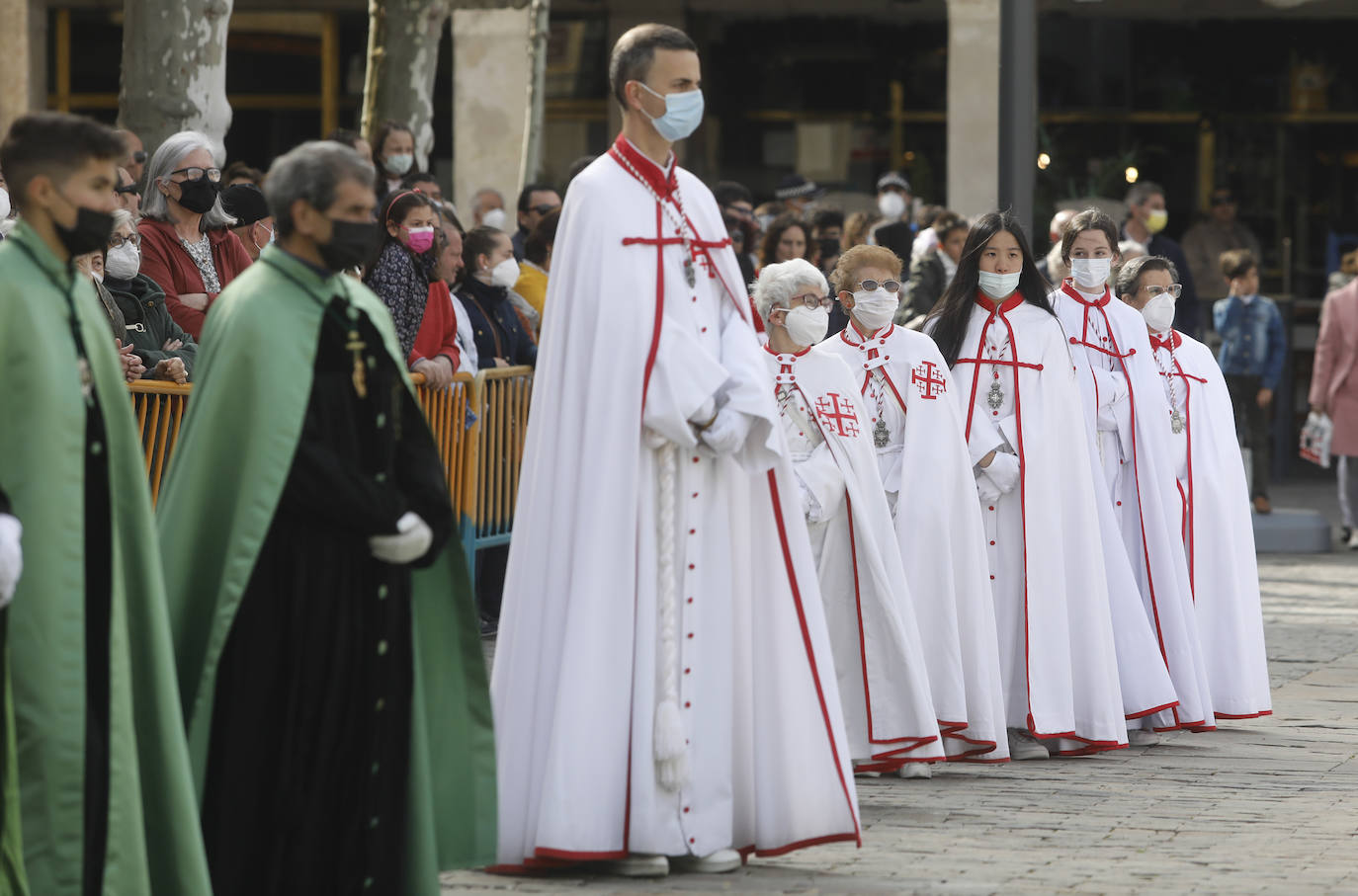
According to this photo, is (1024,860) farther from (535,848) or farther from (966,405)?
(966,405)

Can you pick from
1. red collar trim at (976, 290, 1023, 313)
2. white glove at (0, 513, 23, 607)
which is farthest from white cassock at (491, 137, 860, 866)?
red collar trim at (976, 290, 1023, 313)

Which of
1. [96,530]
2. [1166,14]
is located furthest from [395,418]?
[1166,14]

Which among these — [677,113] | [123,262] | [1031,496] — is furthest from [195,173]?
[1031,496]

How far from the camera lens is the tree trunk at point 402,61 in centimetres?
1512

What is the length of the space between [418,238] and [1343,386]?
9139 millimetres

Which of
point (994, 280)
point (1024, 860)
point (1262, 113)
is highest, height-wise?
point (1262, 113)

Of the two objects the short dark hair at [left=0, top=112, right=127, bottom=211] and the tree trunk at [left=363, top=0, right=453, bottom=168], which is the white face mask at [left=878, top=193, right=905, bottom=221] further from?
the short dark hair at [left=0, top=112, right=127, bottom=211]

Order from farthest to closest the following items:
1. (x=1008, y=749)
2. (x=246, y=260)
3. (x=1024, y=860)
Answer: (x=246, y=260)
(x=1008, y=749)
(x=1024, y=860)

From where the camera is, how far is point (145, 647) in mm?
4727

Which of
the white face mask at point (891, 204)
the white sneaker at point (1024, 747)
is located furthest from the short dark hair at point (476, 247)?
the white face mask at point (891, 204)

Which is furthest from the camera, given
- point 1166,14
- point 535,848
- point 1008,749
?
point 1166,14

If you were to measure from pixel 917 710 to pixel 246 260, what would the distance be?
3.41m

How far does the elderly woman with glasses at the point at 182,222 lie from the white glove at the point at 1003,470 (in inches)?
122

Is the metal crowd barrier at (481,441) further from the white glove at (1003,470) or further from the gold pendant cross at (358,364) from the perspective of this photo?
the gold pendant cross at (358,364)
